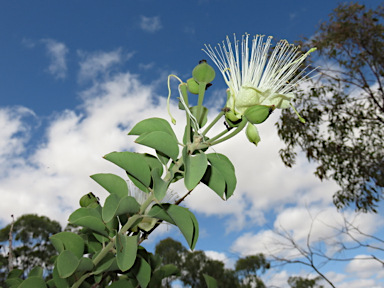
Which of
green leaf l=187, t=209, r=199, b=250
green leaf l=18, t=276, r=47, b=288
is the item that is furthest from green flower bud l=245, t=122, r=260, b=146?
green leaf l=18, t=276, r=47, b=288

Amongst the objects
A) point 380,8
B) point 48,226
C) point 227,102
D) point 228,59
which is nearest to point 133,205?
point 227,102

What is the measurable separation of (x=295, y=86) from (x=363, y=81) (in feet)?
23.5

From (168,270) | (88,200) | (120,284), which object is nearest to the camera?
(120,284)

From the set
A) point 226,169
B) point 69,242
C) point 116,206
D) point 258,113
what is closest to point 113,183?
point 116,206

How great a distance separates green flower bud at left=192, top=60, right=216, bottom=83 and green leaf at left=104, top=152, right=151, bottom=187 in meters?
0.25

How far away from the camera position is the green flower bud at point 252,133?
82 cm

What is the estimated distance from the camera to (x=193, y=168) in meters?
0.72

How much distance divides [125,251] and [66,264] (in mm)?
162

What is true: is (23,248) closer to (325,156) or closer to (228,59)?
(325,156)

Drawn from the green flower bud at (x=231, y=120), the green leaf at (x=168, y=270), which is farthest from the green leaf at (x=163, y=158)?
the green leaf at (x=168, y=270)

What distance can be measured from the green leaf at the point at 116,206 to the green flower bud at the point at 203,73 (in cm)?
35

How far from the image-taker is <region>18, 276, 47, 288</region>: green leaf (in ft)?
2.86

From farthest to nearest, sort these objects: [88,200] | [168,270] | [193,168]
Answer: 1. [168,270]
2. [88,200]
3. [193,168]

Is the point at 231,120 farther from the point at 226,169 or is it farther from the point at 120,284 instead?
the point at 120,284
